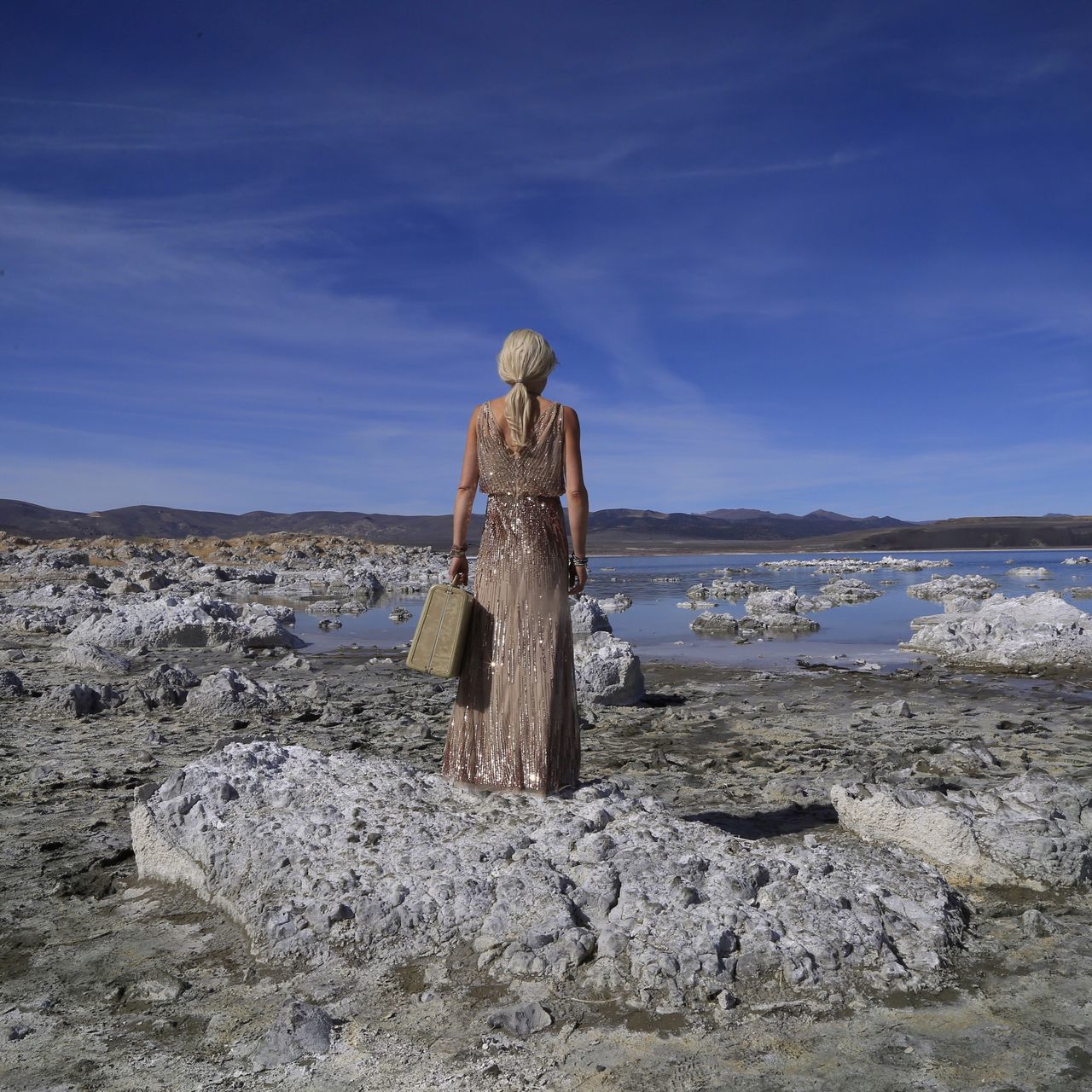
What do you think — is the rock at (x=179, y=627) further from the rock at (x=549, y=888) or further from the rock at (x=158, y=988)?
the rock at (x=158, y=988)

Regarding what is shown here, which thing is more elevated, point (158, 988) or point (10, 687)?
point (10, 687)

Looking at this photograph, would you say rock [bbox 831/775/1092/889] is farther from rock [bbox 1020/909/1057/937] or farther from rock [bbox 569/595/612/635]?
rock [bbox 569/595/612/635]

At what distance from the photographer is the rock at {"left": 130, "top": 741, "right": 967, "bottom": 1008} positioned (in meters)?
2.94

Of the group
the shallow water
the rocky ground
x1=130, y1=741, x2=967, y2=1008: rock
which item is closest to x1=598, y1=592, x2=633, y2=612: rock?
the shallow water

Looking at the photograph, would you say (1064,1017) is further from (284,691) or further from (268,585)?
(268,585)

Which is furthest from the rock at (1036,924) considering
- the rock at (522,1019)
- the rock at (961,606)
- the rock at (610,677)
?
the rock at (961,606)

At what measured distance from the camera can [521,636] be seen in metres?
4.15

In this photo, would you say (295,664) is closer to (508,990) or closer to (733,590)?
(508,990)

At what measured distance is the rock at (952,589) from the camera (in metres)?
22.0

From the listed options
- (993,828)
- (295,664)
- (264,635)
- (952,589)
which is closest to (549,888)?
(993,828)

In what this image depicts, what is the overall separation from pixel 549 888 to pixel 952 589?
2288 cm

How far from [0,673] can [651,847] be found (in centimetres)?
774

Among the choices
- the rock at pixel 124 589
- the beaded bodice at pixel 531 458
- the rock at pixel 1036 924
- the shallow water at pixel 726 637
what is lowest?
the shallow water at pixel 726 637

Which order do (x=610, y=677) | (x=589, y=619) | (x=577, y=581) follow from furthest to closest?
(x=589, y=619) → (x=610, y=677) → (x=577, y=581)
